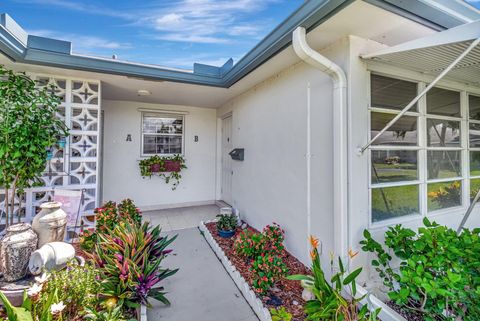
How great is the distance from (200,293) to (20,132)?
9.78ft

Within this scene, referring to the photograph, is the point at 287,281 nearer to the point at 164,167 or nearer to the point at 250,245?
the point at 250,245

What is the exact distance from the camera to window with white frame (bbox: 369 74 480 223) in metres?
2.45

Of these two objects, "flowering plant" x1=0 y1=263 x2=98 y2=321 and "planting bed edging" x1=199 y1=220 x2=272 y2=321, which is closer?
"flowering plant" x1=0 y1=263 x2=98 y2=321

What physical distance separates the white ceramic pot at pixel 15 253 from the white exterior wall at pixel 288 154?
3018mm

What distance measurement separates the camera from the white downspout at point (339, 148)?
2.23 metres

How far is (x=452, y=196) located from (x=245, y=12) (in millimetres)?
3881

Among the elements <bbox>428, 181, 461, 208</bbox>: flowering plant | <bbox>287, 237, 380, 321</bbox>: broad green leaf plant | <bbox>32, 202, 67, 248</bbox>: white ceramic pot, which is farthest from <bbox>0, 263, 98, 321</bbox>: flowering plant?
<bbox>428, 181, 461, 208</bbox>: flowering plant

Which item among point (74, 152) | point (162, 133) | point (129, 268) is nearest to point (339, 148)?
point (129, 268)

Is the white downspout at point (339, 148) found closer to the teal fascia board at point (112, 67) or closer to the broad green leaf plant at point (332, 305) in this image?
the broad green leaf plant at point (332, 305)

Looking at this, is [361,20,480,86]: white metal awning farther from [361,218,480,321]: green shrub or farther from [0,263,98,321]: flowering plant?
[0,263,98,321]: flowering plant

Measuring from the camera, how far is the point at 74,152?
3.89 meters

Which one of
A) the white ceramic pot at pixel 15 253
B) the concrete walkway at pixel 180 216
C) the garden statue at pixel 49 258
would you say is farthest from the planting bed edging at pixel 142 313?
the concrete walkway at pixel 180 216

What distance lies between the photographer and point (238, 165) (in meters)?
4.86

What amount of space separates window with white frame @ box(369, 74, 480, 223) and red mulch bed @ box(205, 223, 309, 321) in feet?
3.67
